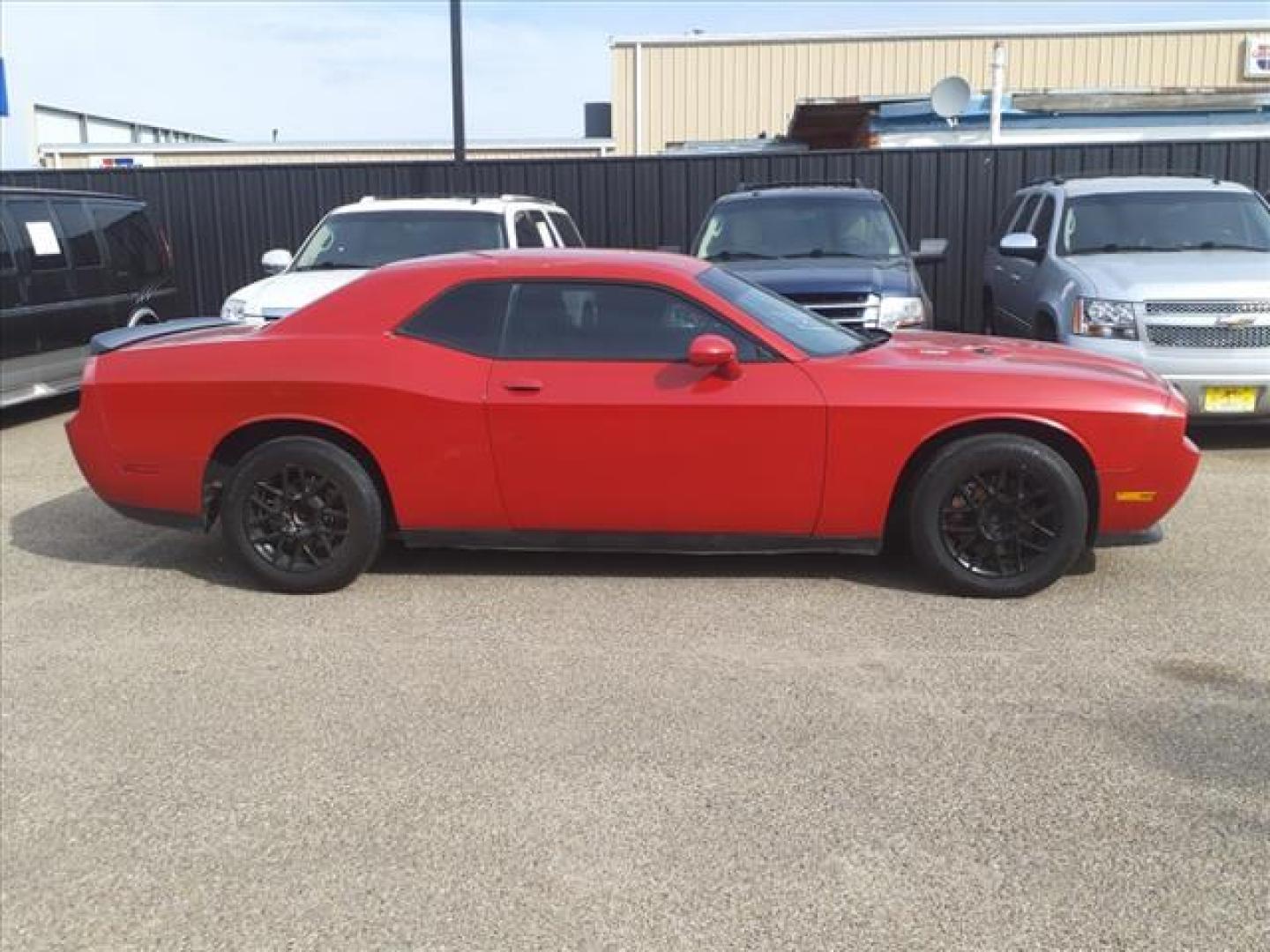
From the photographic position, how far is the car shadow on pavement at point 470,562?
18.4 ft

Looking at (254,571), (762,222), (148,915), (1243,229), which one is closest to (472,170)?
(762,222)

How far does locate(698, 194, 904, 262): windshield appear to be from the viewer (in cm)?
941

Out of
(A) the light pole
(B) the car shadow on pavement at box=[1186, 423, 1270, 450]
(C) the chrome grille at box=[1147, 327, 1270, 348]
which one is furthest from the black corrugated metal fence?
(C) the chrome grille at box=[1147, 327, 1270, 348]

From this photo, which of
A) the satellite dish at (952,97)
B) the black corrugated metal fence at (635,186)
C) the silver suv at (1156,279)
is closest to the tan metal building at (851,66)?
the satellite dish at (952,97)

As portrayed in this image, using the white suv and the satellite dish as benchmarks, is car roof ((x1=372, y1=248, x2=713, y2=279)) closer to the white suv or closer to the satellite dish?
the white suv

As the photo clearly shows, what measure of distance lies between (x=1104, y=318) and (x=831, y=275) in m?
1.84

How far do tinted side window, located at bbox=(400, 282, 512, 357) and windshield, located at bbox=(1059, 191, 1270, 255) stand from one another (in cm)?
552

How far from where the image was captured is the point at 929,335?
626 centimetres

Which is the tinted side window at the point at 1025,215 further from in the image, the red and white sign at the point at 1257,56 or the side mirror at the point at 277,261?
the red and white sign at the point at 1257,56

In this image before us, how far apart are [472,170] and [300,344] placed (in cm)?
942

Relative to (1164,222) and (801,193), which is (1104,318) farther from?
(801,193)

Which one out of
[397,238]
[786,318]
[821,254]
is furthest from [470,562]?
[821,254]

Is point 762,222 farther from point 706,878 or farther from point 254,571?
point 706,878

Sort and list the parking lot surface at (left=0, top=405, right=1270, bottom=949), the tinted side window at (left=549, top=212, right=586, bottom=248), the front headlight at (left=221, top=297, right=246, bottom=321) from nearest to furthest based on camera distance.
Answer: the parking lot surface at (left=0, top=405, right=1270, bottom=949) < the front headlight at (left=221, top=297, right=246, bottom=321) < the tinted side window at (left=549, top=212, right=586, bottom=248)
